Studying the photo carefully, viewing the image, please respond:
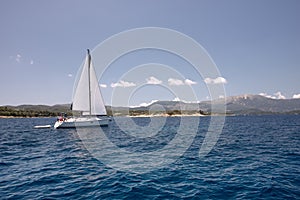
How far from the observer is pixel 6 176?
14.7 meters

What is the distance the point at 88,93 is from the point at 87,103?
8.63 ft

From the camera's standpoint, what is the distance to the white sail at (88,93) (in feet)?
183

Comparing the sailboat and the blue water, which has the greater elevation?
the sailboat

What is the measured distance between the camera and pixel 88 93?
56.7 m

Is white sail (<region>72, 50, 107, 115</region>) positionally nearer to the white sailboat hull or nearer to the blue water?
the white sailboat hull

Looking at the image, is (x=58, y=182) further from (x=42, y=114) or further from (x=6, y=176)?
(x=42, y=114)

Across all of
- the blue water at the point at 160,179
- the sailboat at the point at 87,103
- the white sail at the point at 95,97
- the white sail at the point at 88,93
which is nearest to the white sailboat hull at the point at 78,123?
the sailboat at the point at 87,103

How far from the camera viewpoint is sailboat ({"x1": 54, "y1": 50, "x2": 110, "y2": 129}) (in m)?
54.0

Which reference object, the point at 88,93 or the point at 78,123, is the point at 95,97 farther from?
the point at 78,123

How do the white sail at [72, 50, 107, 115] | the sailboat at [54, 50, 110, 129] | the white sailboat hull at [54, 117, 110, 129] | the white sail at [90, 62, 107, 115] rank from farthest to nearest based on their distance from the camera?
the white sail at [90, 62, 107, 115] < the white sail at [72, 50, 107, 115] < the sailboat at [54, 50, 110, 129] < the white sailboat hull at [54, 117, 110, 129]

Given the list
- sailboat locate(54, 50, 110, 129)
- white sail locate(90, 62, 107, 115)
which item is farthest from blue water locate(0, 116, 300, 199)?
white sail locate(90, 62, 107, 115)

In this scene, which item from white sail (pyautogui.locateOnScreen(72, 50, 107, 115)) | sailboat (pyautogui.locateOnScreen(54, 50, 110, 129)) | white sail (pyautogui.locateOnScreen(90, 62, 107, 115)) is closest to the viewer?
sailboat (pyautogui.locateOnScreen(54, 50, 110, 129))

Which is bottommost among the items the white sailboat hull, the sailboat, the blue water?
the blue water

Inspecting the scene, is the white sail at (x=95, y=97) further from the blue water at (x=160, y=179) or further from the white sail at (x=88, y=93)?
the blue water at (x=160, y=179)
